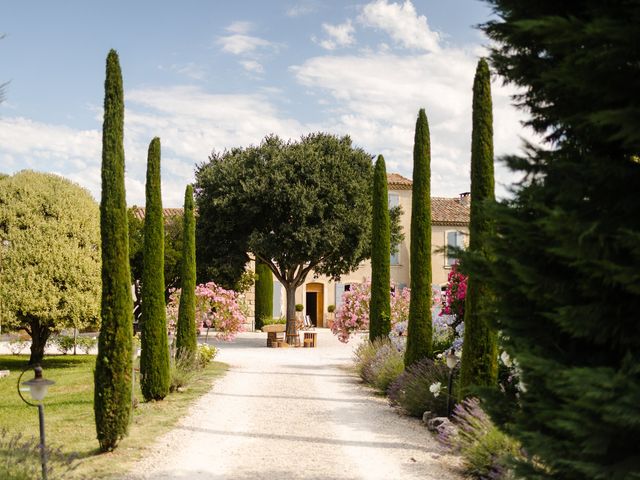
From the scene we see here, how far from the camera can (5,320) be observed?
1825cm

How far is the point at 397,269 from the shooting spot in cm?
3903

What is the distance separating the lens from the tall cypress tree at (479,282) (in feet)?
30.4

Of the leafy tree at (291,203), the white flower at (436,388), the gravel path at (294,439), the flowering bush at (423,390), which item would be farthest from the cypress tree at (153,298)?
the leafy tree at (291,203)

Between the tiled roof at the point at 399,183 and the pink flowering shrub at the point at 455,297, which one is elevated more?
the tiled roof at the point at 399,183

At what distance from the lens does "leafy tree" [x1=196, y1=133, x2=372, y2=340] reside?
26.3m

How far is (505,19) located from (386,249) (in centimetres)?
1392

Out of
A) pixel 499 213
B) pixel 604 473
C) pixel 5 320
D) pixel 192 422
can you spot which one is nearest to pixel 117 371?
pixel 192 422

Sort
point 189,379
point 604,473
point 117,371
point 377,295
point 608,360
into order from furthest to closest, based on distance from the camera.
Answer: point 377,295, point 189,379, point 117,371, point 608,360, point 604,473

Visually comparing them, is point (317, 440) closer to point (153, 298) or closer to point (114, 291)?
point (114, 291)

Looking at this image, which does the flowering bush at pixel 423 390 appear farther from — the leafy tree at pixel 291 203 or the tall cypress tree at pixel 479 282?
the leafy tree at pixel 291 203

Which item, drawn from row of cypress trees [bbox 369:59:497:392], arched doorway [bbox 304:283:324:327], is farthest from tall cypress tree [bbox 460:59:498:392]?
arched doorway [bbox 304:283:324:327]

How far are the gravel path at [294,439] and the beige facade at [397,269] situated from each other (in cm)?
2298

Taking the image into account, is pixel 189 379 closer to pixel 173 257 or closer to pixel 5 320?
pixel 5 320

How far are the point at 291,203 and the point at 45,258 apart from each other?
10147 mm
